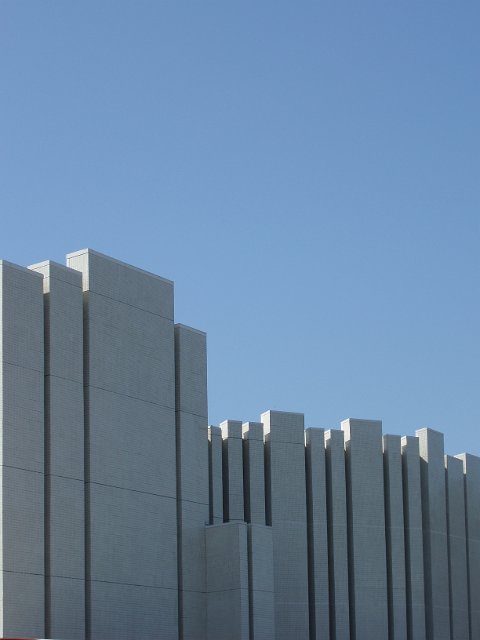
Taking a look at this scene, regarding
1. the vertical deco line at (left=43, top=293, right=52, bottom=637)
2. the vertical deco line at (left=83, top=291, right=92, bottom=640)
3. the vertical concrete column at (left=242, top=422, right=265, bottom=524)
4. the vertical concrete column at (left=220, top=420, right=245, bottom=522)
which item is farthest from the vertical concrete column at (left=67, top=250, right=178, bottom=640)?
the vertical concrete column at (left=242, top=422, right=265, bottom=524)

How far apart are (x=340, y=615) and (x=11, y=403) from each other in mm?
18921

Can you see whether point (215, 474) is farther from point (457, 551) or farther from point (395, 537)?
point (457, 551)

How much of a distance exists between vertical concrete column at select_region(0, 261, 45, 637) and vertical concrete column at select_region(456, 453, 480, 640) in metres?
25.4

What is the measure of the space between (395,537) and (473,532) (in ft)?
21.6

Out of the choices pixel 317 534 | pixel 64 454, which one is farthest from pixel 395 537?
pixel 64 454

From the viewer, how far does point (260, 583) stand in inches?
1919

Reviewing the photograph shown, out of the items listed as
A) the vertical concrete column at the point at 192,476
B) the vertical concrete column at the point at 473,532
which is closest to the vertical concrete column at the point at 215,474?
the vertical concrete column at the point at 192,476

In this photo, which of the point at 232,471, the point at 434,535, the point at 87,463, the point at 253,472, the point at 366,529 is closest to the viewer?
the point at 87,463

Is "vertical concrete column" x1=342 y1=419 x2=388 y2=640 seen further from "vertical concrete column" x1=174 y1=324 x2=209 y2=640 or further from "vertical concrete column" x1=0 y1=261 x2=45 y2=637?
"vertical concrete column" x1=0 y1=261 x2=45 y2=637

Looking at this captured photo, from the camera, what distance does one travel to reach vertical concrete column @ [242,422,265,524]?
5297 cm

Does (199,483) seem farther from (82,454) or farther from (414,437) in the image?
(414,437)

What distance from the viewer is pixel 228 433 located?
5322 centimetres

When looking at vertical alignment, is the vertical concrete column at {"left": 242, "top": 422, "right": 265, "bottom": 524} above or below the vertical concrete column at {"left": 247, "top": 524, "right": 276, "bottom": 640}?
above

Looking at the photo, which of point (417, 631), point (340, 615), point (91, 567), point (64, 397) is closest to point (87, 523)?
point (91, 567)
